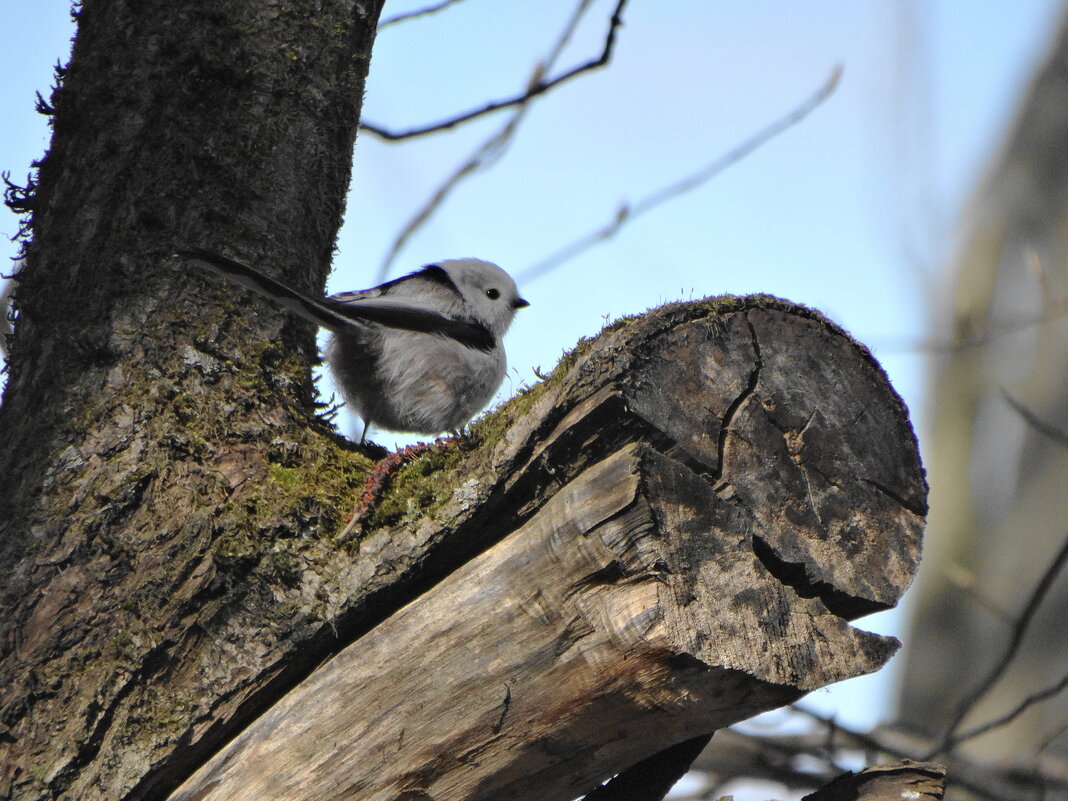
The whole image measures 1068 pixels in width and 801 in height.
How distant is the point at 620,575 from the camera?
4.80 feet

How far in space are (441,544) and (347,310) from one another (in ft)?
3.91

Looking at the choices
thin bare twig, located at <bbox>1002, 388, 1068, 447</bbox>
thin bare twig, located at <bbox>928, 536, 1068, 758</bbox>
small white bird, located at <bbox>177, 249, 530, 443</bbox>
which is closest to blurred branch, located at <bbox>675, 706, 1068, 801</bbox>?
thin bare twig, located at <bbox>928, 536, 1068, 758</bbox>

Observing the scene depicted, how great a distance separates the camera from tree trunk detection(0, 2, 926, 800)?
1490mm

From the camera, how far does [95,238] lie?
2309mm

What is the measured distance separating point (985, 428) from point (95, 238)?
6298 millimetres

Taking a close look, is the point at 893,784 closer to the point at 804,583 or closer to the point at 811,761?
the point at 804,583

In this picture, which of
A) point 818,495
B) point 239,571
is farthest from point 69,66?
point 818,495

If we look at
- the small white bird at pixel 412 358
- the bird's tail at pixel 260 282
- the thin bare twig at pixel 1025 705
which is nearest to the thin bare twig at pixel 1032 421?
the thin bare twig at pixel 1025 705

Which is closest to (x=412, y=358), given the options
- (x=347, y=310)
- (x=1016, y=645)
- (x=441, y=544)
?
(x=347, y=310)

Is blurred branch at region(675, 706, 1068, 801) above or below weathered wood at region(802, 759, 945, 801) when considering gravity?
below

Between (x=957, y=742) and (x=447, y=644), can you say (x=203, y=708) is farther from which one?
(x=957, y=742)

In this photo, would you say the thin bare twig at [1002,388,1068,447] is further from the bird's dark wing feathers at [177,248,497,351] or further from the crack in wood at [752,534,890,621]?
the crack in wood at [752,534,890,621]

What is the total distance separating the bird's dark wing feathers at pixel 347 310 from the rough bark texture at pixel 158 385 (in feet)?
0.23

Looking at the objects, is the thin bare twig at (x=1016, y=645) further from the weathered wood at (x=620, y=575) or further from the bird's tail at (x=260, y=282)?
the bird's tail at (x=260, y=282)
